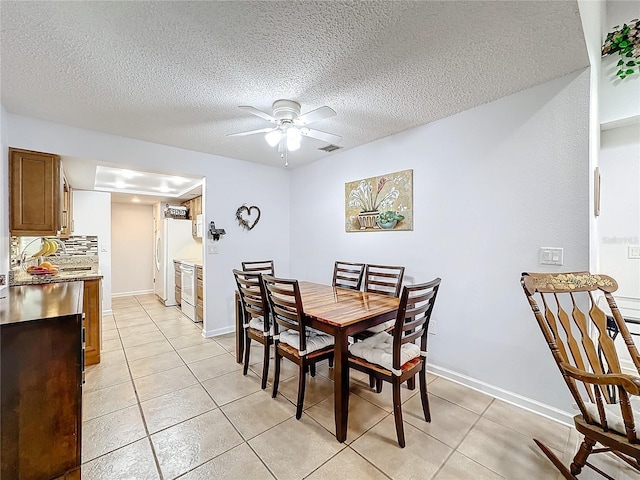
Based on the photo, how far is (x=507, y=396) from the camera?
7.21ft

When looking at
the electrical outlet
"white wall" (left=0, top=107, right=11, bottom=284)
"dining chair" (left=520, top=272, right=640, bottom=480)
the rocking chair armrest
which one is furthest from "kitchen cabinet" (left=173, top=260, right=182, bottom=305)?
the rocking chair armrest

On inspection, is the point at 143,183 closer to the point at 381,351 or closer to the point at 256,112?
the point at 256,112

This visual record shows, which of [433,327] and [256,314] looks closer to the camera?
[256,314]

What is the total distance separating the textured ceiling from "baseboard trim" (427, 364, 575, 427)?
2375mm

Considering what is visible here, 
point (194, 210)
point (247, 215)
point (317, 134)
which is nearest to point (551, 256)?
point (317, 134)

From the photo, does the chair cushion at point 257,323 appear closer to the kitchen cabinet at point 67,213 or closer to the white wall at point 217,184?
the white wall at point 217,184

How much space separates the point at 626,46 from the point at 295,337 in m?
3.41

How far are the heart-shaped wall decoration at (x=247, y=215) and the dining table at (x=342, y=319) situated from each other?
6.31 ft

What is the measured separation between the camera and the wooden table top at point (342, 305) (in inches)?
73.8

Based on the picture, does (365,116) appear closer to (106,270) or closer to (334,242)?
(334,242)

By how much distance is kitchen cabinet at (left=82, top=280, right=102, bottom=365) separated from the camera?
2.80 m

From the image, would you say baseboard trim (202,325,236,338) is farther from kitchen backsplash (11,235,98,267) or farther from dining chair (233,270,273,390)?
kitchen backsplash (11,235,98,267)

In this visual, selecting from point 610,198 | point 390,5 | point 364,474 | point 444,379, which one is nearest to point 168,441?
point 364,474

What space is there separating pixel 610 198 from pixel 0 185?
17.2 feet
